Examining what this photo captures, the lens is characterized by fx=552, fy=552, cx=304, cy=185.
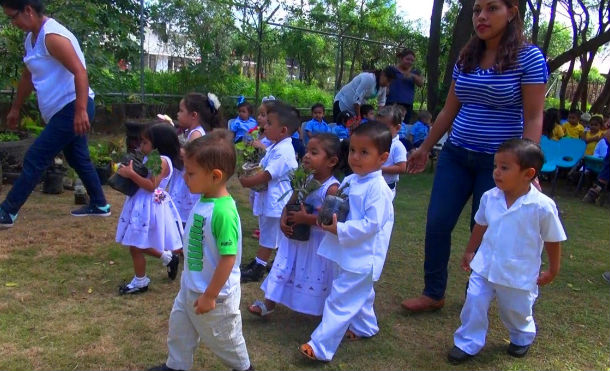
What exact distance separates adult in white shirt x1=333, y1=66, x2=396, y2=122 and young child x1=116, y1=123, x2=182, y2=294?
17.2ft

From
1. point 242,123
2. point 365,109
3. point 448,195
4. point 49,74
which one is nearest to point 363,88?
point 365,109

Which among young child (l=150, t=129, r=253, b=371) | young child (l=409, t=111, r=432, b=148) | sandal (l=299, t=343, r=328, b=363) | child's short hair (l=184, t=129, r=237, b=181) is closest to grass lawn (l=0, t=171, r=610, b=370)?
sandal (l=299, t=343, r=328, b=363)

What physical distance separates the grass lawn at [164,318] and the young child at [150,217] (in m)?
0.24

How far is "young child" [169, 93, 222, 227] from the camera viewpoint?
4.42 m

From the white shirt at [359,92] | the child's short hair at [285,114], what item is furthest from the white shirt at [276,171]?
the white shirt at [359,92]

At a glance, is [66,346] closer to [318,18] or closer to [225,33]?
[225,33]

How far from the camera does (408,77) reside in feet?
30.1

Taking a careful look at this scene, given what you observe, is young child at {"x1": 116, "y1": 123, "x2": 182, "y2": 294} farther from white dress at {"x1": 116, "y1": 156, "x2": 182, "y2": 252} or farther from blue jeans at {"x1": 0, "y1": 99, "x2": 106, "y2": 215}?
blue jeans at {"x1": 0, "y1": 99, "x2": 106, "y2": 215}

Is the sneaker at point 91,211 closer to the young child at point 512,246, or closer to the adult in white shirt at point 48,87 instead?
the adult in white shirt at point 48,87

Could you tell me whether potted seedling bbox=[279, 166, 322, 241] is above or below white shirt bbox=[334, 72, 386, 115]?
below

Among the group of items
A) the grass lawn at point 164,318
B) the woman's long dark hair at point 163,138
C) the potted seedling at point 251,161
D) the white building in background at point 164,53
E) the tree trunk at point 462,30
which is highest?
the tree trunk at point 462,30

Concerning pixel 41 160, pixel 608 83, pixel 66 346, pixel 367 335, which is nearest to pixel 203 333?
pixel 66 346

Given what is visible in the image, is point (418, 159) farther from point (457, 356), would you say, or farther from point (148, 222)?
point (148, 222)

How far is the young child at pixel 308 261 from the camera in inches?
132
